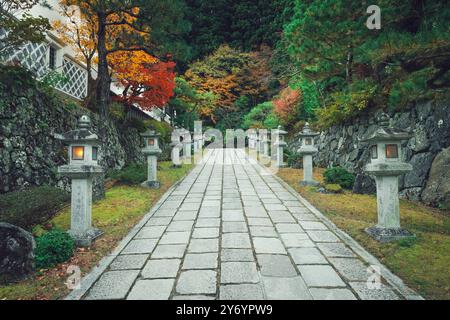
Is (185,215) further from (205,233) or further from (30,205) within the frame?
(30,205)

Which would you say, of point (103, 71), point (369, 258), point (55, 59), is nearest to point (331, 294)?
point (369, 258)

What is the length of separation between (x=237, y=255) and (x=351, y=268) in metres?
1.50

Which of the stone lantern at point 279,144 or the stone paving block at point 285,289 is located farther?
the stone lantern at point 279,144

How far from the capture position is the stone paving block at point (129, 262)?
354 cm

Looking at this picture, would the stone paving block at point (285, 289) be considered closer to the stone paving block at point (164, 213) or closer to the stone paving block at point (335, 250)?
the stone paving block at point (335, 250)

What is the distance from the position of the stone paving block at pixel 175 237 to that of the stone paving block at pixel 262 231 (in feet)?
3.84

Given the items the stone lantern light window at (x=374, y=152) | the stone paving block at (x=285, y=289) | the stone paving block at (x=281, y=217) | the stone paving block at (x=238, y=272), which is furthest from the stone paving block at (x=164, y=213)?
the stone lantern light window at (x=374, y=152)

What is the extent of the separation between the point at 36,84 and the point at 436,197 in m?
10.5

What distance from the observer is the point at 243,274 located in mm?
3270

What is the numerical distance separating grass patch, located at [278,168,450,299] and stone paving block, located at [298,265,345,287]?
0.78 metres

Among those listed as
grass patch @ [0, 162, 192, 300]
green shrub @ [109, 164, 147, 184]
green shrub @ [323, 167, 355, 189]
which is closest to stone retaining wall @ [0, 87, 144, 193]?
grass patch @ [0, 162, 192, 300]

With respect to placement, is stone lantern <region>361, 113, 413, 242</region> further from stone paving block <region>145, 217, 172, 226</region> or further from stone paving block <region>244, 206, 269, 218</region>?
stone paving block <region>145, 217, 172, 226</region>

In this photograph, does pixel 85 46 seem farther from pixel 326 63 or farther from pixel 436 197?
pixel 436 197
